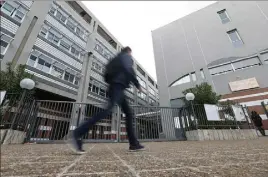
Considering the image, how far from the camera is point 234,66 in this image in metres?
9.77

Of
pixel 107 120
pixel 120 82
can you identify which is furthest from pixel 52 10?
pixel 120 82

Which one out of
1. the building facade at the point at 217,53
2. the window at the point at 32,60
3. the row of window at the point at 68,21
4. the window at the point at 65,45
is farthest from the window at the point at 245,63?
the row of window at the point at 68,21

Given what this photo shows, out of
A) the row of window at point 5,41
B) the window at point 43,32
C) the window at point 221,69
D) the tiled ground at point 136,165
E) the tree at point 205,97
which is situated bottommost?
the tiled ground at point 136,165

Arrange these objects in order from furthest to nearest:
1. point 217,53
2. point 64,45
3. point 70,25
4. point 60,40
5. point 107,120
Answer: point 70,25, point 64,45, point 60,40, point 217,53, point 107,120

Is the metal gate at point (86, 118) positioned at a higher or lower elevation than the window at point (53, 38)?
lower

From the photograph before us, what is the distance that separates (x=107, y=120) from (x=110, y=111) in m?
3.45

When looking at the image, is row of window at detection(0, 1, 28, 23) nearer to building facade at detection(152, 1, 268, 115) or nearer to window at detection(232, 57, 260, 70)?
building facade at detection(152, 1, 268, 115)

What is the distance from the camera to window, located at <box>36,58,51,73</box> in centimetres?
1184

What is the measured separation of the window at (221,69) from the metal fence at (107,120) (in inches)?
181

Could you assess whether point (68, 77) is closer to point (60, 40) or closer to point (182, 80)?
point (60, 40)

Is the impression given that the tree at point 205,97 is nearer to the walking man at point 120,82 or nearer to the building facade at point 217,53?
the building facade at point 217,53

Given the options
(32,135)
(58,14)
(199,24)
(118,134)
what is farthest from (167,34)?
(32,135)

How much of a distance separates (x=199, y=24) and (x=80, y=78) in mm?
13887

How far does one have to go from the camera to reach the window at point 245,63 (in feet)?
22.8
